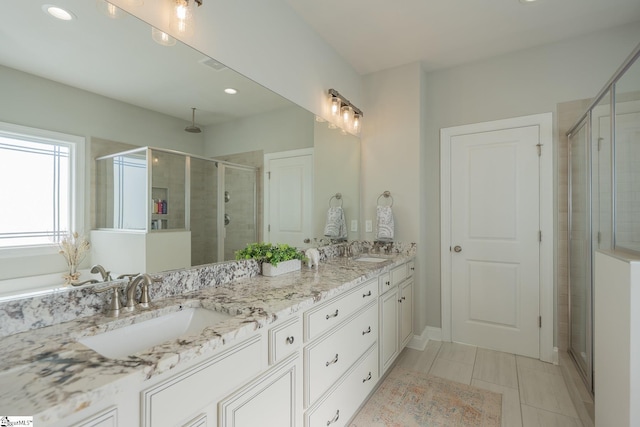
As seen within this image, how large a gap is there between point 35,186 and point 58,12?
0.61 metres

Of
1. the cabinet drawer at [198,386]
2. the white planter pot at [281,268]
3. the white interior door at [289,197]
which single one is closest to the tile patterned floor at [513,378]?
the white planter pot at [281,268]

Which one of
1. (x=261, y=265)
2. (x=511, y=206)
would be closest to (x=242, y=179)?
(x=261, y=265)

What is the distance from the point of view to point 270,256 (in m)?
1.91

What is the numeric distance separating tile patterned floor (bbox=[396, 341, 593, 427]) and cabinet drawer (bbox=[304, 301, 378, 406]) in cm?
91

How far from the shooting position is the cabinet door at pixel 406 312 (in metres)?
2.58

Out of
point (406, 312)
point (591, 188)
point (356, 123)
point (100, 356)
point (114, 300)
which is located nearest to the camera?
point (100, 356)

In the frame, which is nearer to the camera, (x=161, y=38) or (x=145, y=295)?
(x=145, y=295)

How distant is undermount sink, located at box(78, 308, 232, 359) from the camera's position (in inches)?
40.0

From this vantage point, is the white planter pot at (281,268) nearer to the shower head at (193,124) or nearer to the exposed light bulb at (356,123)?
the shower head at (193,124)

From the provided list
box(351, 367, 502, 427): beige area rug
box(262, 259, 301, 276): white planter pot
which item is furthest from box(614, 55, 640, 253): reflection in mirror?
box(262, 259, 301, 276): white planter pot

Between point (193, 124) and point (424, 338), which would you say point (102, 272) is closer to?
point (193, 124)

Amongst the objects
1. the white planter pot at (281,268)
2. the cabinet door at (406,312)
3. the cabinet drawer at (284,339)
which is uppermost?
the white planter pot at (281,268)

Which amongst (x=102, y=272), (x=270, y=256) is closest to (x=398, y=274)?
(x=270, y=256)

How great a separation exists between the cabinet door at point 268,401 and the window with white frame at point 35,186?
84 cm
